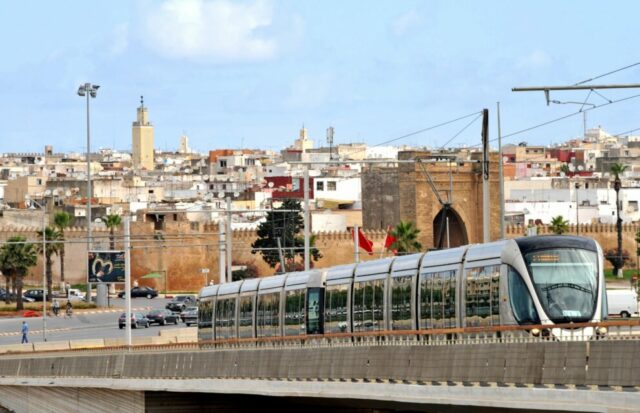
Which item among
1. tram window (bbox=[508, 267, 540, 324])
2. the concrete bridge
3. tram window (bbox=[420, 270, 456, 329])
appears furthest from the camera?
tram window (bbox=[420, 270, 456, 329])

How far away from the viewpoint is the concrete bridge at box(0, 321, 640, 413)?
20219 millimetres

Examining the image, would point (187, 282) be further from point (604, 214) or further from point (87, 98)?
point (604, 214)

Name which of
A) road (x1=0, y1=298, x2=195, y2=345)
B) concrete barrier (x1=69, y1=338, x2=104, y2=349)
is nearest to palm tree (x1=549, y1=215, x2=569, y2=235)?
road (x1=0, y1=298, x2=195, y2=345)

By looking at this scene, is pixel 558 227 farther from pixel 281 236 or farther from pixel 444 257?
pixel 444 257

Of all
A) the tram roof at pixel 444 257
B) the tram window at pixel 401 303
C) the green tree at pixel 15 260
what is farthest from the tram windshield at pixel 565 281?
the green tree at pixel 15 260

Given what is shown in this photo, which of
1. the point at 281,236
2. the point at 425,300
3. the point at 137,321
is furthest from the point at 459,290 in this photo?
the point at 281,236

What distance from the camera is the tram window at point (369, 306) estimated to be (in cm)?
3381

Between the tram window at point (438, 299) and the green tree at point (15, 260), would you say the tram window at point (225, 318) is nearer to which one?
the tram window at point (438, 299)

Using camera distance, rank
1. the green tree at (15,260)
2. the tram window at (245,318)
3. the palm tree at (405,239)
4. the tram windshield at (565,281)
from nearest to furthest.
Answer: the tram windshield at (565,281) < the tram window at (245,318) < the green tree at (15,260) < the palm tree at (405,239)

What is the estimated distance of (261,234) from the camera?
11600 centimetres

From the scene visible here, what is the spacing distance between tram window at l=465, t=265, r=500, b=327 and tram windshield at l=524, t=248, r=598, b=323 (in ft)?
2.44

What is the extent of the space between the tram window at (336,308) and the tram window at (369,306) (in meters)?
0.53

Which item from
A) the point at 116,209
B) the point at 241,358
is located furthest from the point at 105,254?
the point at 116,209

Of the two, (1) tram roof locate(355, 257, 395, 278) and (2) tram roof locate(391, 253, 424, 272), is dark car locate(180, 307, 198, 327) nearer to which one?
(1) tram roof locate(355, 257, 395, 278)
